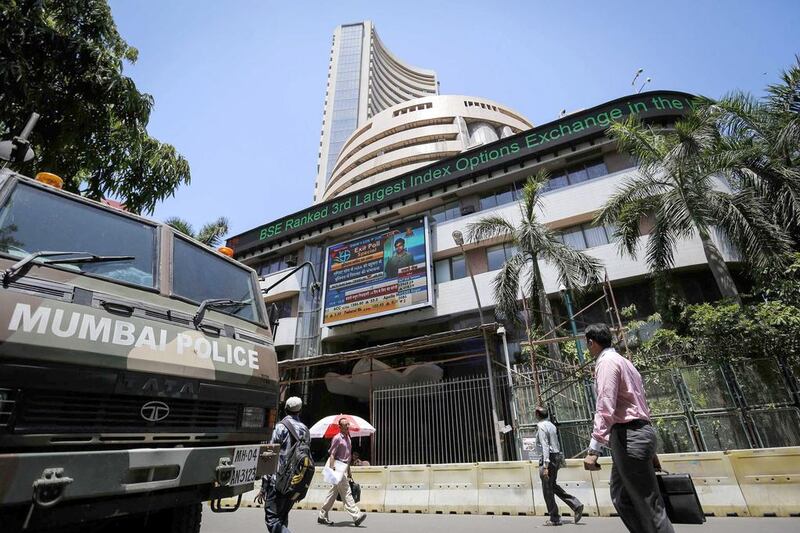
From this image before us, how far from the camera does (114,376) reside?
94.3 inches

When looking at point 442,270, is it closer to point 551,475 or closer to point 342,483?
point 342,483

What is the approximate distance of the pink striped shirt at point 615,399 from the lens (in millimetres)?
2799

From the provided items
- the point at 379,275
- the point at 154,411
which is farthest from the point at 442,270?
the point at 154,411

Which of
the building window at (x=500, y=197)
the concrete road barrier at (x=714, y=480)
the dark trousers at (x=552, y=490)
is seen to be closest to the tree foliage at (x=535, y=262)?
the building window at (x=500, y=197)

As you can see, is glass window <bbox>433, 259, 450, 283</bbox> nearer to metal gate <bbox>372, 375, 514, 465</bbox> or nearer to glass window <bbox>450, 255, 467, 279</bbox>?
glass window <bbox>450, 255, 467, 279</bbox>

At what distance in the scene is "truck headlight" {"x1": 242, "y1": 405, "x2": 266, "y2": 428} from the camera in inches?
122

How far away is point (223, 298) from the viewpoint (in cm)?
370

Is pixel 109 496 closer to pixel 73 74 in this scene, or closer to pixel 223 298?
pixel 223 298

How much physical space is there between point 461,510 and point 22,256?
7.16 meters

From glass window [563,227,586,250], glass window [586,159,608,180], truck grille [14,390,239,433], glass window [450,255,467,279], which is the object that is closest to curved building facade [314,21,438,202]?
glass window [450,255,467,279]

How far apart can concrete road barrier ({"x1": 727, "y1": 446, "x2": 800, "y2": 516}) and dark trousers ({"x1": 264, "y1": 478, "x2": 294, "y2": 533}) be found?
20.1 feet

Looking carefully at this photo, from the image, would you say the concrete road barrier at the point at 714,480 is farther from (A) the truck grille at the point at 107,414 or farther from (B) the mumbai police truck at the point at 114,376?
(A) the truck grille at the point at 107,414

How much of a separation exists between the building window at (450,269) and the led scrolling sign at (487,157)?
12.1 ft

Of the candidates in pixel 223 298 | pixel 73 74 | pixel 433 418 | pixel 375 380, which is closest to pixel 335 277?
pixel 375 380
